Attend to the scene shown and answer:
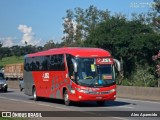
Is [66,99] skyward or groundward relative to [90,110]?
skyward

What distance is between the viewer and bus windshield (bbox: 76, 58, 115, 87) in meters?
22.7

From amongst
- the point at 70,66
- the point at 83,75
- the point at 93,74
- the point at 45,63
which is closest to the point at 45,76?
the point at 45,63

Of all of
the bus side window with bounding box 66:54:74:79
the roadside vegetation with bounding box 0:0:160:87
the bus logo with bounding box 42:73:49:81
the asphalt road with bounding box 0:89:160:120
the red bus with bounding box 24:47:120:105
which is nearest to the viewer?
the asphalt road with bounding box 0:89:160:120

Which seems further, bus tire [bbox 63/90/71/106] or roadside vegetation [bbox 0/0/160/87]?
roadside vegetation [bbox 0/0/160/87]

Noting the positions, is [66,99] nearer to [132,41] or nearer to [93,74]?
[93,74]

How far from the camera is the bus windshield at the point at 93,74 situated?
74.3 feet

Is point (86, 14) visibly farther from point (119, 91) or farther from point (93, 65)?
point (93, 65)

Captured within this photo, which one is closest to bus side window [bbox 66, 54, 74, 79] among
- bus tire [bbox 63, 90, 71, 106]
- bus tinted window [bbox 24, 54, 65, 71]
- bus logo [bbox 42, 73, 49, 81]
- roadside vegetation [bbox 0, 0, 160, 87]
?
bus tinted window [bbox 24, 54, 65, 71]

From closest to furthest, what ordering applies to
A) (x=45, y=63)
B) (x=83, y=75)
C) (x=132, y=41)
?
(x=83, y=75), (x=45, y=63), (x=132, y=41)

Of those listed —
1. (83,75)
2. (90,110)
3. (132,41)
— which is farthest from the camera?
(132,41)

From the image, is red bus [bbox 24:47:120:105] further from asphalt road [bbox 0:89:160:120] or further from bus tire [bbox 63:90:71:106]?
asphalt road [bbox 0:89:160:120]

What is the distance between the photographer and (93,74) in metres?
22.7


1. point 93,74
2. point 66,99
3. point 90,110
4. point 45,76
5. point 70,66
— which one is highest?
point 70,66

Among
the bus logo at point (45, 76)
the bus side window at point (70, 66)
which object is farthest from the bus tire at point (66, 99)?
the bus logo at point (45, 76)
